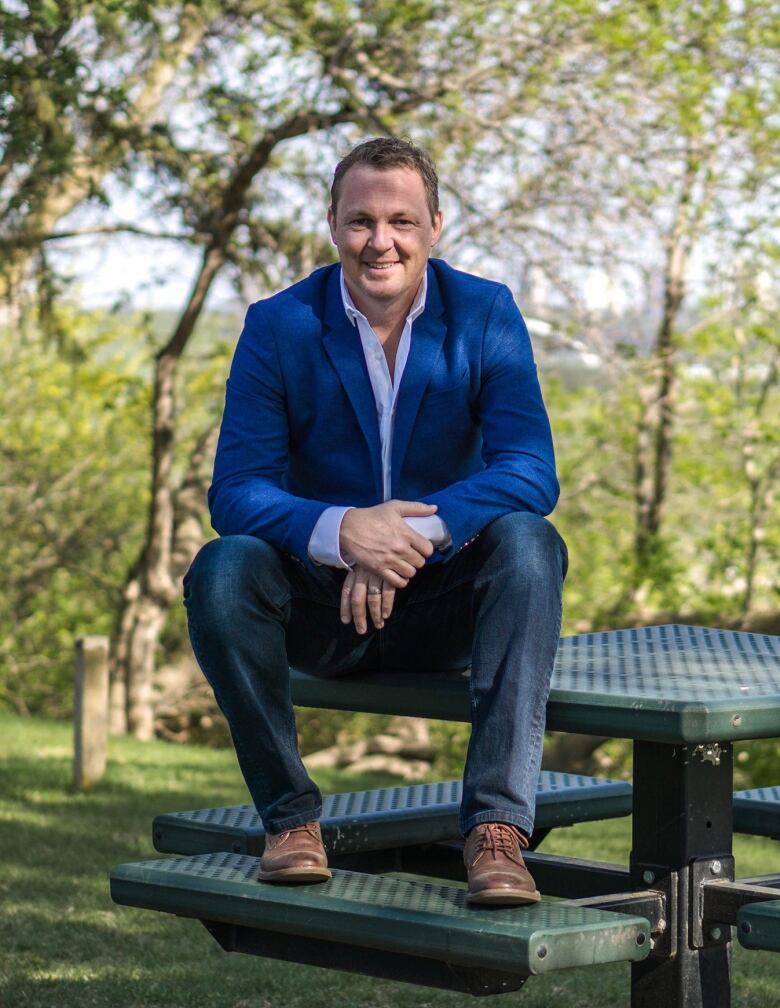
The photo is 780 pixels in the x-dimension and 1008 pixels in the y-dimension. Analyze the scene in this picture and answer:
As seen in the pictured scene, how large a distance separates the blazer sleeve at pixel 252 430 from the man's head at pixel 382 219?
0.23 meters

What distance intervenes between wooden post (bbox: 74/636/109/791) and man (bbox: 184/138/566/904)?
17.4ft

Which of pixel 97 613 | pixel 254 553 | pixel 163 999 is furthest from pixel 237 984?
pixel 97 613

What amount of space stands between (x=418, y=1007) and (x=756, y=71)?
34.6 ft

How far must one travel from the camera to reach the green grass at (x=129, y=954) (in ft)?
14.5

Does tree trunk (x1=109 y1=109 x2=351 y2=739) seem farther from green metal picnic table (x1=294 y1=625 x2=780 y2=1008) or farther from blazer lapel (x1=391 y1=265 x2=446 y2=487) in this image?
green metal picnic table (x1=294 y1=625 x2=780 y2=1008)

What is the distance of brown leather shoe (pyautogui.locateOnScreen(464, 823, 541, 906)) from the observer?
276 cm

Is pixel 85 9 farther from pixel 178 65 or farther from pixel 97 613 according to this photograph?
pixel 97 613

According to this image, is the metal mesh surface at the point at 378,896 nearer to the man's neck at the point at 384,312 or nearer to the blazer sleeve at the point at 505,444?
the blazer sleeve at the point at 505,444

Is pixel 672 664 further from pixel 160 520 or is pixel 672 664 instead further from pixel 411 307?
pixel 160 520

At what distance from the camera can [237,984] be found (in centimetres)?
456

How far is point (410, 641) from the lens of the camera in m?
3.37

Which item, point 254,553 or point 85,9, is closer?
point 254,553

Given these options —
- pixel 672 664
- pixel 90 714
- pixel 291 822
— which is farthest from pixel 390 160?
pixel 90 714

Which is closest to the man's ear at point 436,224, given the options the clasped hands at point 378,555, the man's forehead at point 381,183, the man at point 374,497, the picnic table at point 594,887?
the man at point 374,497
